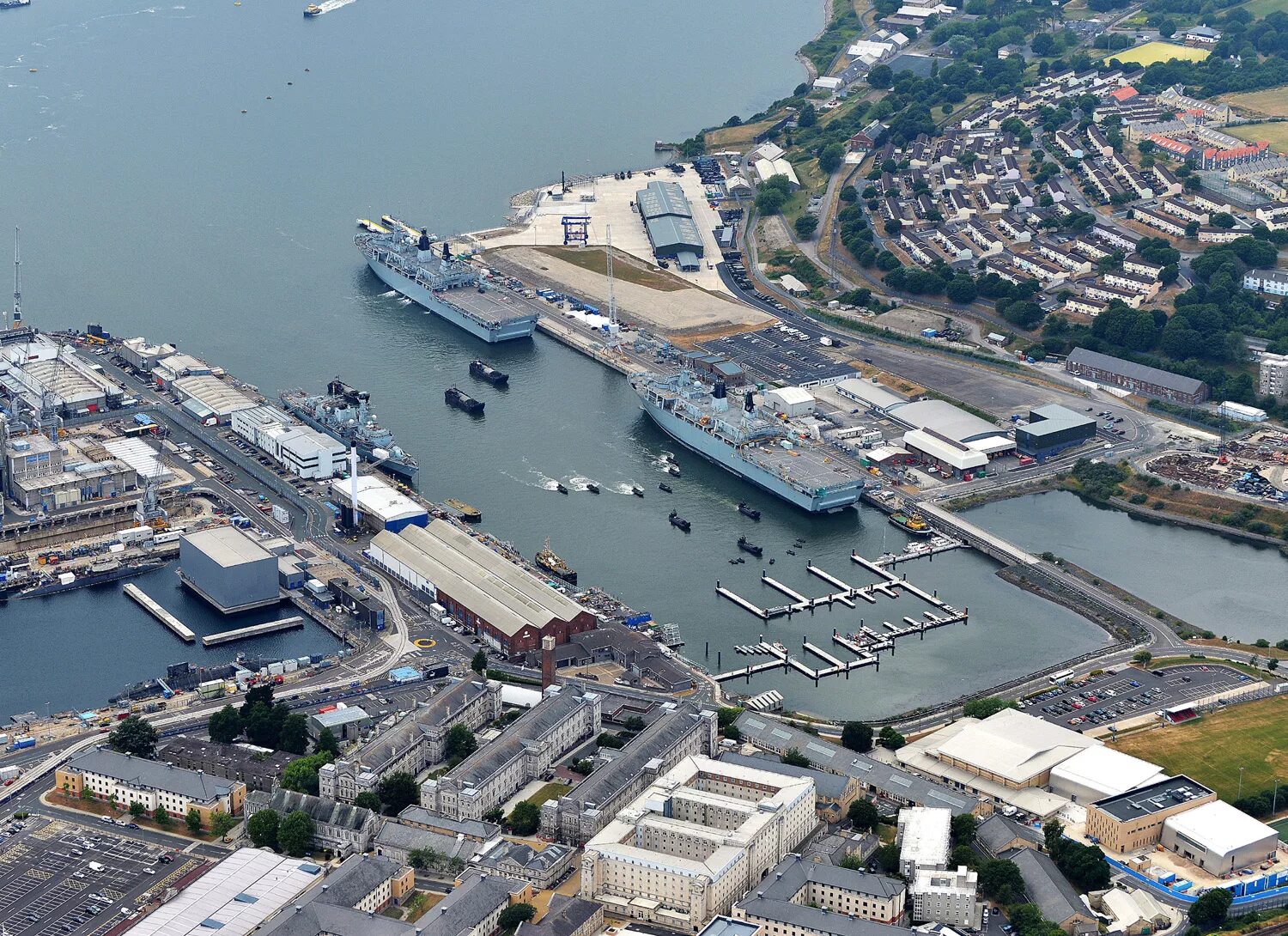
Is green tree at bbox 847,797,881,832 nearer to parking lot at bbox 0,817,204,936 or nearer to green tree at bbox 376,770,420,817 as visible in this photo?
green tree at bbox 376,770,420,817

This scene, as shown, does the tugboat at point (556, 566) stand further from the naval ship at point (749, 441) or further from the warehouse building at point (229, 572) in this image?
the naval ship at point (749, 441)

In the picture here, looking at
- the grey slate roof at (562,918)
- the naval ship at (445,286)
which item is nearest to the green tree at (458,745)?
the grey slate roof at (562,918)

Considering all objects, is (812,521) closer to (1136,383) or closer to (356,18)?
(1136,383)

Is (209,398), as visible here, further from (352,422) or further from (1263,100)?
(1263,100)

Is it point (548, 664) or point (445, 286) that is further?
point (445, 286)

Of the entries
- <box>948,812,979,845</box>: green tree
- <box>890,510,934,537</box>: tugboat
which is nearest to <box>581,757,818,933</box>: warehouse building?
<box>948,812,979,845</box>: green tree

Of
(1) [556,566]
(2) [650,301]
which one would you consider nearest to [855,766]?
(1) [556,566]
